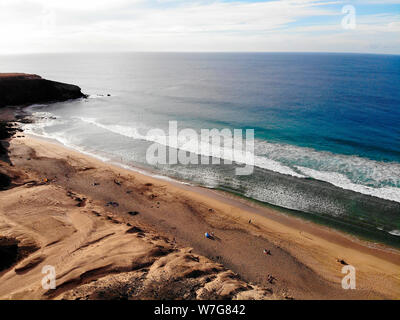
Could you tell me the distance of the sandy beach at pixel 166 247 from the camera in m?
11.6

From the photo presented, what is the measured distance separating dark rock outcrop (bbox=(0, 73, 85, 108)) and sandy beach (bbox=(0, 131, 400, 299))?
4159 centimetres

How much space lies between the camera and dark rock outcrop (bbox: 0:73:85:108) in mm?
54406

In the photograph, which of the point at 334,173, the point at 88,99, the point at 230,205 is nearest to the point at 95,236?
the point at 230,205

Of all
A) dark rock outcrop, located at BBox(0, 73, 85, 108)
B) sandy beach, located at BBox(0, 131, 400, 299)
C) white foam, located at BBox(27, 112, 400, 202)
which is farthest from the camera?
dark rock outcrop, located at BBox(0, 73, 85, 108)

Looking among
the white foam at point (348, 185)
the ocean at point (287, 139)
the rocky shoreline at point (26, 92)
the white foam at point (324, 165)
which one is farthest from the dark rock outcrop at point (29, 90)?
the white foam at point (348, 185)

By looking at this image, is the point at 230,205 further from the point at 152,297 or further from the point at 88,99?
the point at 88,99

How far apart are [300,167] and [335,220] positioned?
9.07 metres

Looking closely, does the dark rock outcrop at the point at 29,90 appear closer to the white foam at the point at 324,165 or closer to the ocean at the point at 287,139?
the ocean at the point at 287,139

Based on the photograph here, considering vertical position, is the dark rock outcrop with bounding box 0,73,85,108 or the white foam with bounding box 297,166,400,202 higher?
the dark rock outcrop with bounding box 0,73,85,108

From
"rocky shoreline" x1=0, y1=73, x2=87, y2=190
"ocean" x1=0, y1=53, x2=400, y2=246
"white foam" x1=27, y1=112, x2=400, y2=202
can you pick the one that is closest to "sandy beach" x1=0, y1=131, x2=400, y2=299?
"ocean" x1=0, y1=53, x2=400, y2=246

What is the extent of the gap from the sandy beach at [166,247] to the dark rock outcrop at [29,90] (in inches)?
1638
